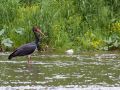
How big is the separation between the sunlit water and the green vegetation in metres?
1.79

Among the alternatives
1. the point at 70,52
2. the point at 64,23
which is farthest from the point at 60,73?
the point at 64,23

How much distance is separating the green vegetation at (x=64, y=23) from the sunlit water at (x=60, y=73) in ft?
5.88

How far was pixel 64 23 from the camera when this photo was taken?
20.4 m

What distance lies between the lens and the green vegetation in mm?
18922

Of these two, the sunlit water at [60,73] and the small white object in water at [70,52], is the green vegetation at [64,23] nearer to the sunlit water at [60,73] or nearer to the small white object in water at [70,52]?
the small white object in water at [70,52]

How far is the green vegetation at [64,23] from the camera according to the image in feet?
62.1

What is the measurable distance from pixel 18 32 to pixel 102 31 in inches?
137

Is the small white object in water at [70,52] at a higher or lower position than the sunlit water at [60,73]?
lower

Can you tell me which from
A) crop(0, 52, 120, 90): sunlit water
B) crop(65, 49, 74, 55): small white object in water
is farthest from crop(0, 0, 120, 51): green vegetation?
crop(0, 52, 120, 90): sunlit water

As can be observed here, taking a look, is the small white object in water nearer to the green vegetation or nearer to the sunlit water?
the green vegetation

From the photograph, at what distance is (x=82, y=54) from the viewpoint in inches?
701

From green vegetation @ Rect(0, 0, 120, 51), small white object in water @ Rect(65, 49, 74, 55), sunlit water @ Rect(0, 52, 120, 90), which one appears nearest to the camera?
sunlit water @ Rect(0, 52, 120, 90)

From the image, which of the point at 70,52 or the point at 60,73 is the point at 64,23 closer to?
the point at 70,52

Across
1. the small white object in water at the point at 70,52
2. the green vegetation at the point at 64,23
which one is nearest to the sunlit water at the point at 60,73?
the small white object in water at the point at 70,52
